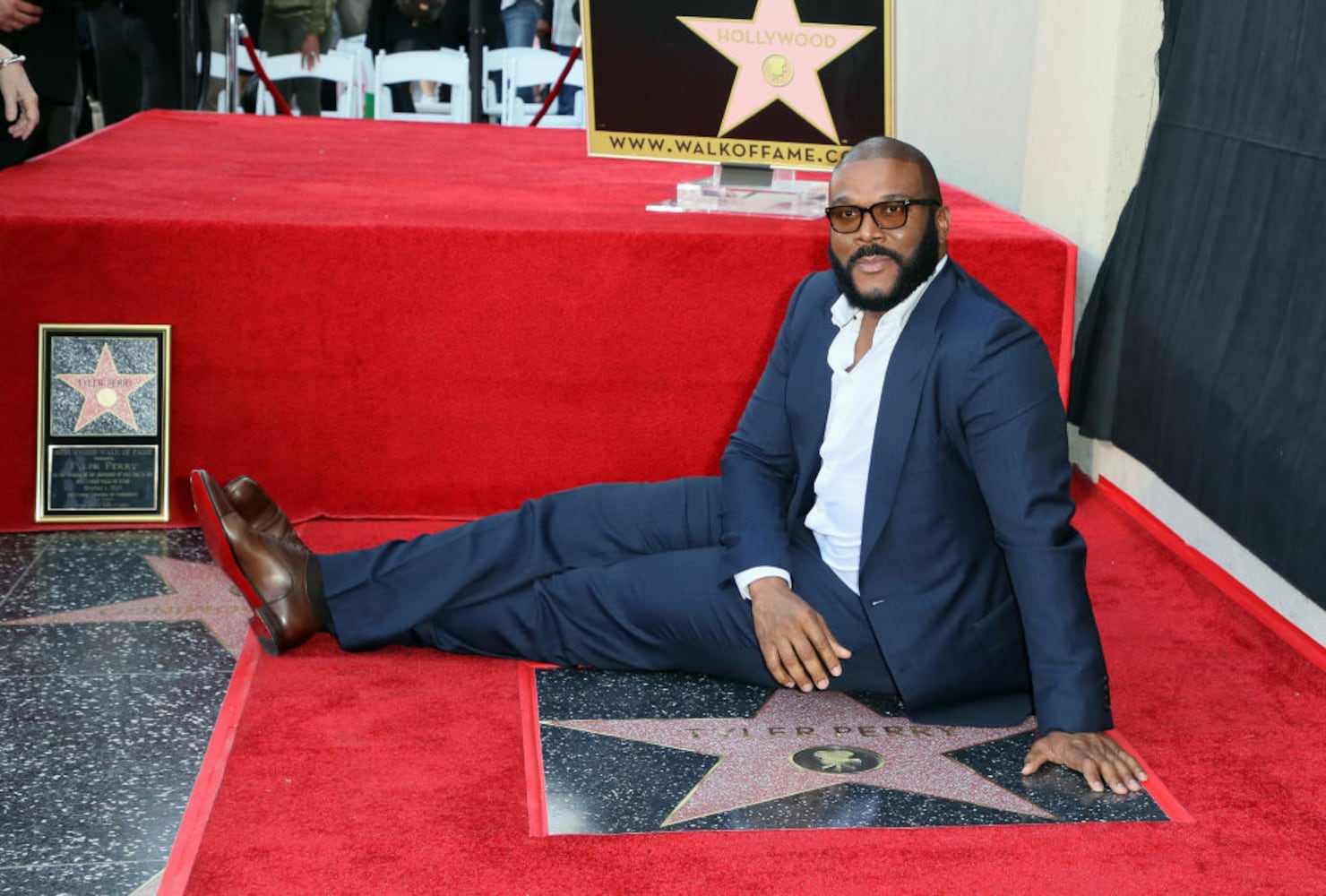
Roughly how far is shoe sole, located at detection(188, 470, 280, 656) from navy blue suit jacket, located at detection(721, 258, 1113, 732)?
0.81m

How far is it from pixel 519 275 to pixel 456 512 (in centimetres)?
57

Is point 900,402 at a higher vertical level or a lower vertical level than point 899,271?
lower

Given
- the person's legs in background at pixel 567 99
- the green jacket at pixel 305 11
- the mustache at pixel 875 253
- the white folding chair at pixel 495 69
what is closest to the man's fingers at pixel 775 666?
the mustache at pixel 875 253

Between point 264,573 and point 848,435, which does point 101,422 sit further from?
point 848,435

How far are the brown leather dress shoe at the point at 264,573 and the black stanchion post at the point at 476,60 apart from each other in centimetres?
569

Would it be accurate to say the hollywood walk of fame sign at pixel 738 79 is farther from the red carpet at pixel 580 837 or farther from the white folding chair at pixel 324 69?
the white folding chair at pixel 324 69

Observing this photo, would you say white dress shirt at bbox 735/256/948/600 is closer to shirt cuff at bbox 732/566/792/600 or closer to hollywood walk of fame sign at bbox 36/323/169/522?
shirt cuff at bbox 732/566/792/600

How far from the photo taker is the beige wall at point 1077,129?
3447 mm

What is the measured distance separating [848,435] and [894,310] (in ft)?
0.68

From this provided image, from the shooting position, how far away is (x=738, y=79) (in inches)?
151

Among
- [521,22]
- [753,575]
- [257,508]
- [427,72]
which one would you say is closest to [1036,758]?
[753,575]

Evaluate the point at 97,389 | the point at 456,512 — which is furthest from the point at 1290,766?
the point at 97,389

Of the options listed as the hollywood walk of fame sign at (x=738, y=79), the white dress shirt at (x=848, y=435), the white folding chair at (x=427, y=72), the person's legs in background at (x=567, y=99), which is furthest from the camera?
the person's legs in background at (x=567, y=99)

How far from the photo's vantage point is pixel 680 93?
386 centimetres
